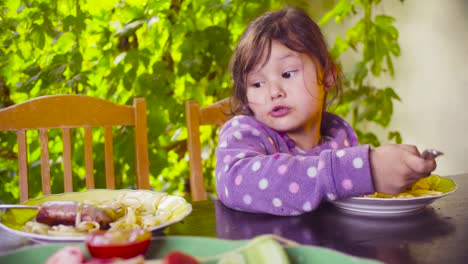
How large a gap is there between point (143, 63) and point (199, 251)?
4.75ft

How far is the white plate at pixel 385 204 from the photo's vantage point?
2.34 ft

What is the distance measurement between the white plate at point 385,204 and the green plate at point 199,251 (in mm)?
370

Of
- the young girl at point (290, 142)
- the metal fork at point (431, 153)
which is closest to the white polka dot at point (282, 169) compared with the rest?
the young girl at point (290, 142)

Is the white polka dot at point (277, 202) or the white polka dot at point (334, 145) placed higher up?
the white polka dot at point (334, 145)

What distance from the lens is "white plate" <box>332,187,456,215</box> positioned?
2.34 feet

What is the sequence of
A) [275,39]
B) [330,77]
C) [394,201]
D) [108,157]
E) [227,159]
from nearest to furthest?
1. [394,201]
2. [227,159]
3. [275,39]
4. [330,77]
5. [108,157]

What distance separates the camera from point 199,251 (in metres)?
0.41

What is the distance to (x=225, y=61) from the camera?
1876mm

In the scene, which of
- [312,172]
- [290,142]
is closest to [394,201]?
[312,172]

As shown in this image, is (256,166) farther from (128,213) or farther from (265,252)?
(265,252)

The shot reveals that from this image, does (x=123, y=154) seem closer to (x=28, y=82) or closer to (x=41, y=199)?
(x=28, y=82)

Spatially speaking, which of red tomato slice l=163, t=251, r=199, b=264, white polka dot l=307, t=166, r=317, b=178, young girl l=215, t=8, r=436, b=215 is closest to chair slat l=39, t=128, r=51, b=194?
A: young girl l=215, t=8, r=436, b=215

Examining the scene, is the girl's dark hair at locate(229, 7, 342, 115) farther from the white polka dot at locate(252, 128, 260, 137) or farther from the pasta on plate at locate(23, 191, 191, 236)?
the pasta on plate at locate(23, 191, 191, 236)

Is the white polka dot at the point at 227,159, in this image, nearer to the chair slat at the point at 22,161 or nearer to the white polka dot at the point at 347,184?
the white polka dot at the point at 347,184
